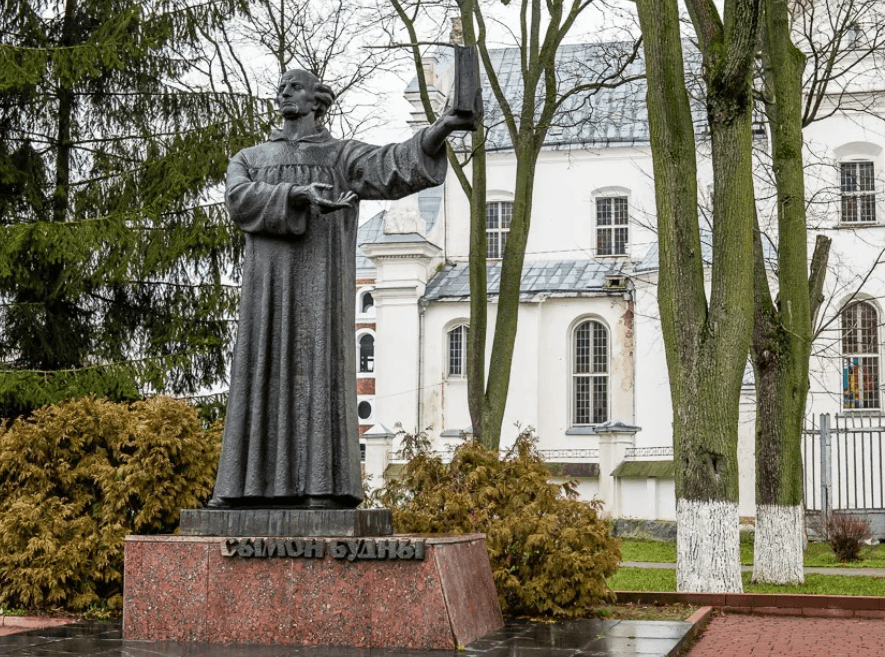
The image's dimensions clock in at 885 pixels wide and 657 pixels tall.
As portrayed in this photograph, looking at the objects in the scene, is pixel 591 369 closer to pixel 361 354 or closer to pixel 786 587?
pixel 361 354

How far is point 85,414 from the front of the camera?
447 inches

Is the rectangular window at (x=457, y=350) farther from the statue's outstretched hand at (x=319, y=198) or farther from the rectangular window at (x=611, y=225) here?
the statue's outstretched hand at (x=319, y=198)

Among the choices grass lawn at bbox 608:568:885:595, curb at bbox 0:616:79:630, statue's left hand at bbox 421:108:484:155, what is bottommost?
grass lawn at bbox 608:568:885:595

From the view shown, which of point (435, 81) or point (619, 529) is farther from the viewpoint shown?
point (435, 81)

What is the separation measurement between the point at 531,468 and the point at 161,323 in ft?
25.8

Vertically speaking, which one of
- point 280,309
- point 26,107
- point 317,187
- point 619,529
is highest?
point 26,107

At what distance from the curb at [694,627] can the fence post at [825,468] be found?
13845 mm

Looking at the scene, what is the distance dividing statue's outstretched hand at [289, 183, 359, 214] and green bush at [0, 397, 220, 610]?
3.87m

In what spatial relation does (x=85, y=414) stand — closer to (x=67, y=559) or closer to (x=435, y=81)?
(x=67, y=559)

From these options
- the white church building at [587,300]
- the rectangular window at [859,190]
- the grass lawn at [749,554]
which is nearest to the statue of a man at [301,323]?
the grass lawn at [749,554]

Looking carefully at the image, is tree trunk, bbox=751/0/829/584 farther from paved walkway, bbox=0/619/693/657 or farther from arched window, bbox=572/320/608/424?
arched window, bbox=572/320/608/424

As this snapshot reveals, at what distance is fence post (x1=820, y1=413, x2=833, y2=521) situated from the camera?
24.2 meters

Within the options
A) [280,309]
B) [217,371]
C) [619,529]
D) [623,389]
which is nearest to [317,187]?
[280,309]

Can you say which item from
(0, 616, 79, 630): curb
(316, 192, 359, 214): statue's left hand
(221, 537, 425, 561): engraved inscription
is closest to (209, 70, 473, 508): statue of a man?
(316, 192, 359, 214): statue's left hand
